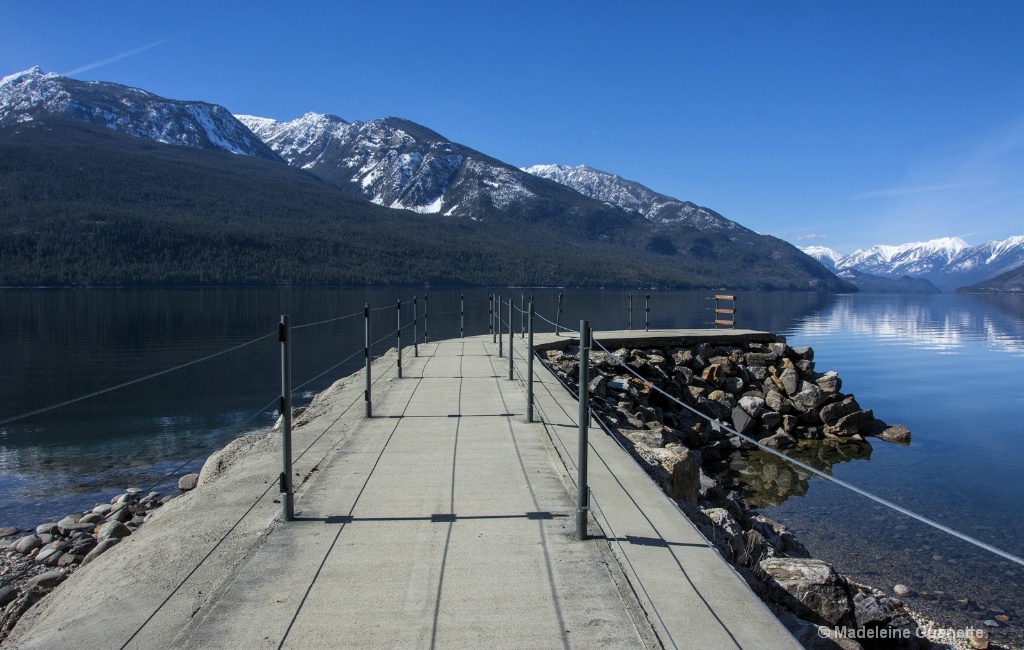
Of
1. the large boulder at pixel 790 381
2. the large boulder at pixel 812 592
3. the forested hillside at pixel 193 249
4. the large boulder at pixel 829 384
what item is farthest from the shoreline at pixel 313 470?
the forested hillside at pixel 193 249

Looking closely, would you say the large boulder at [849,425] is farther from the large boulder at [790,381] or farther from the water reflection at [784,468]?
the large boulder at [790,381]

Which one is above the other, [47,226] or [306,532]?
[47,226]

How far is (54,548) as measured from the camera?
8.39 meters

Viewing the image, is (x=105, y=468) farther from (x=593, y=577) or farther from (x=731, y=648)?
(x=731, y=648)

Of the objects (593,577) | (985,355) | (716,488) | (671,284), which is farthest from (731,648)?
(671,284)

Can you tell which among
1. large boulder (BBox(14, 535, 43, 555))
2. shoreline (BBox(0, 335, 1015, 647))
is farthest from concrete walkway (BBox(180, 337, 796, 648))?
large boulder (BBox(14, 535, 43, 555))

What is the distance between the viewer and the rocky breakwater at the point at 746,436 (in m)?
Answer: 5.24

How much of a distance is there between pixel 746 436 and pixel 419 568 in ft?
17.0

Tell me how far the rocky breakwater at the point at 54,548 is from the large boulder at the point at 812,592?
5917 millimetres

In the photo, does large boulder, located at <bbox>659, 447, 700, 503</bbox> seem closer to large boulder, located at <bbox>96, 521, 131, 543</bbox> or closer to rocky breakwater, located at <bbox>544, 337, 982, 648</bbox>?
rocky breakwater, located at <bbox>544, 337, 982, 648</bbox>

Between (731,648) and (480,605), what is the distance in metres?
1.33

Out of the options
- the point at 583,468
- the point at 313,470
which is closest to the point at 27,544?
the point at 313,470

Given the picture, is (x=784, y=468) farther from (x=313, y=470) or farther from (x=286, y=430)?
(x=286, y=430)

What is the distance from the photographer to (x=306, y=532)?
4.98 meters
